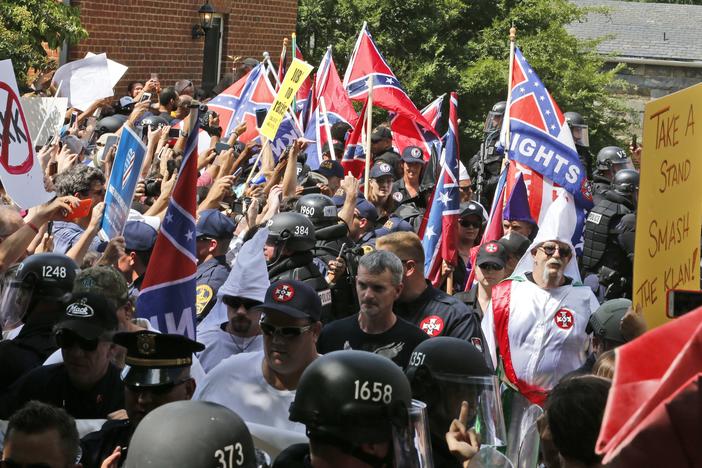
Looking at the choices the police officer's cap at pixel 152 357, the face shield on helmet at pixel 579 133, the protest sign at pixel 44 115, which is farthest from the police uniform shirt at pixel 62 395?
the face shield on helmet at pixel 579 133

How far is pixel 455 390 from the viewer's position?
13.6 ft

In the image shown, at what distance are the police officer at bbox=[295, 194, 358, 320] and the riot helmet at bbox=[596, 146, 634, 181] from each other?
6.22m

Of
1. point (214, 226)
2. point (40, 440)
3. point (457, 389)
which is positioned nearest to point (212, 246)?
point (214, 226)

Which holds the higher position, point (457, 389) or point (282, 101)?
point (457, 389)

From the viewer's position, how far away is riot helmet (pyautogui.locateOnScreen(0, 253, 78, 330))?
18.6 feet

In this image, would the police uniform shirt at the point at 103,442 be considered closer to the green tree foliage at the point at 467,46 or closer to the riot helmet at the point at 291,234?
the riot helmet at the point at 291,234

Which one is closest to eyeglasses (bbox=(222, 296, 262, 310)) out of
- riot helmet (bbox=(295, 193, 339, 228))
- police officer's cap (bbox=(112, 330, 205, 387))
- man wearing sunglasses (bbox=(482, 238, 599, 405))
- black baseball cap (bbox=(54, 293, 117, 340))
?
black baseball cap (bbox=(54, 293, 117, 340))

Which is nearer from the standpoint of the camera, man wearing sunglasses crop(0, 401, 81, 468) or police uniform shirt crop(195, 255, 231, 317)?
man wearing sunglasses crop(0, 401, 81, 468)

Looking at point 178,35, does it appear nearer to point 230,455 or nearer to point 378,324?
point 378,324

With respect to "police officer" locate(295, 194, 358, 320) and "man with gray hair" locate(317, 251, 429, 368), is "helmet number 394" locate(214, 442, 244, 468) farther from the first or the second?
"police officer" locate(295, 194, 358, 320)

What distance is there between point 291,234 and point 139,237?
35.5 inches

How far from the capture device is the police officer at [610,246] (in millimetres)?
10867

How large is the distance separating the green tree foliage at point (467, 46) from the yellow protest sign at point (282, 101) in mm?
13315

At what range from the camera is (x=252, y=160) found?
46.2 feet
